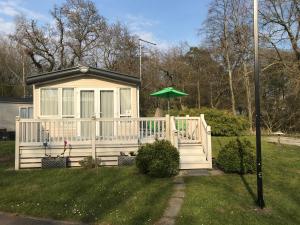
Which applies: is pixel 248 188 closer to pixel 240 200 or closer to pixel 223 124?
pixel 240 200

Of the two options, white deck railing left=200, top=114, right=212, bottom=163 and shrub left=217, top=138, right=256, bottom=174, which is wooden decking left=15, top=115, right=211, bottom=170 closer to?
white deck railing left=200, top=114, right=212, bottom=163

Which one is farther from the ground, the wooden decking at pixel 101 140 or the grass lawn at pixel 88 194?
the wooden decking at pixel 101 140

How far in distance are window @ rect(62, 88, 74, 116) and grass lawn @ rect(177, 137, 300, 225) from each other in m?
6.15

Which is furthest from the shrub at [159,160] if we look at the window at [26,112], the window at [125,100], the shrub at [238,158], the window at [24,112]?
the window at [24,112]

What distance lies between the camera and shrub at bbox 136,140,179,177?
834 centimetres

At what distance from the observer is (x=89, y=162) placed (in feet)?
31.7

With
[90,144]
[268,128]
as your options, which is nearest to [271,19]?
[268,128]

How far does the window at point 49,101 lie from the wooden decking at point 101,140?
6.25ft

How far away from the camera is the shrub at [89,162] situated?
379 inches

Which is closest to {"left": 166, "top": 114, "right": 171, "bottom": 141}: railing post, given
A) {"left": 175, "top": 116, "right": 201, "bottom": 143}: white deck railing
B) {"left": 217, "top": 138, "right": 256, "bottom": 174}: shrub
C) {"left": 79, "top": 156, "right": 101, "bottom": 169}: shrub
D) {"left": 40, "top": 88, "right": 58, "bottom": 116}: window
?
{"left": 175, "top": 116, "right": 201, "bottom": 143}: white deck railing

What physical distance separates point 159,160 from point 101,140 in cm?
270

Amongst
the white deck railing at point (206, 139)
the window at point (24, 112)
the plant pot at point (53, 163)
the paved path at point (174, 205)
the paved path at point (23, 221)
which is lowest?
the paved path at point (23, 221)

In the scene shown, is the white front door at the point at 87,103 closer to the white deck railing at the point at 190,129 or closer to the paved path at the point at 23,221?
the white deck railing at the point at 190,129

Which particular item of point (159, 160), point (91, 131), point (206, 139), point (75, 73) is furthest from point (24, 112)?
point (159, 160)
